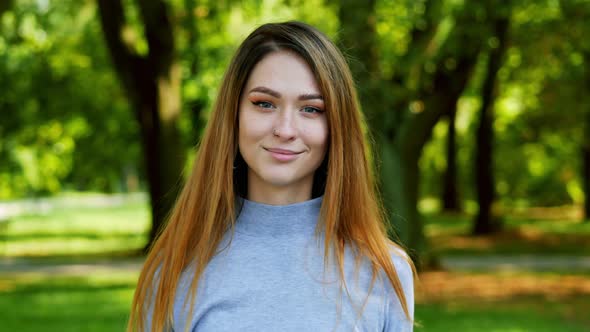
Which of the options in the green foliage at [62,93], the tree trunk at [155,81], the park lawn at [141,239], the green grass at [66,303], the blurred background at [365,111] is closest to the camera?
the green grass at [66,303]

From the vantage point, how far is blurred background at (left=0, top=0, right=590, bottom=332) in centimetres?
966

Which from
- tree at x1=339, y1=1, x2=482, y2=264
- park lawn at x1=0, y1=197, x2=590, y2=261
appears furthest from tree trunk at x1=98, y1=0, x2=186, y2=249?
tree at x1=339, y1=1, x2=482, y2=264

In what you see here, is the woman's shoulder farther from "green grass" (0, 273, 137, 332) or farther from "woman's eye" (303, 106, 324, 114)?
"green grass" (0, 273, 137, 332)

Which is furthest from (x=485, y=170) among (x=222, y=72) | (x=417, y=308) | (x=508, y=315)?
(x=222, y=72)

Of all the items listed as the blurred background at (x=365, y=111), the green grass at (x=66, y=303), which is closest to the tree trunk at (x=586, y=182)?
the blurred background at (x=365, y=111)

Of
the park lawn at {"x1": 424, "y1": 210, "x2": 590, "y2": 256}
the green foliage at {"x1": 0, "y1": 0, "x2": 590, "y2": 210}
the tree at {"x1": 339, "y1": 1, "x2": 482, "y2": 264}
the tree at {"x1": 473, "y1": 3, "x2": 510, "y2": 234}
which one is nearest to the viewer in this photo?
the tree at {"x1": 339, "y1": 1, "x2": 482, "y2": 264}

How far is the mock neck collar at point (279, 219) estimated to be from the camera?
226 centimetres

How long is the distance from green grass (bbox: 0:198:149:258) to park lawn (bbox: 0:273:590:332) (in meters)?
5.37

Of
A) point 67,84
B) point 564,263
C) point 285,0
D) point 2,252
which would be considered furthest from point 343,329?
point 67,84

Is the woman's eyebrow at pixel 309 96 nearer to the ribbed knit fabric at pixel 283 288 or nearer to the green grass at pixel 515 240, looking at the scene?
the ribbed knit fabric at pixel 283 288

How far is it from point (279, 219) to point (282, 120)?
29 cm

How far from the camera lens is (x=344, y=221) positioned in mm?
2270

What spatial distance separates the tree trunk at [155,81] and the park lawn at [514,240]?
539 centimetres

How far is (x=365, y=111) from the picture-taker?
319 inches
